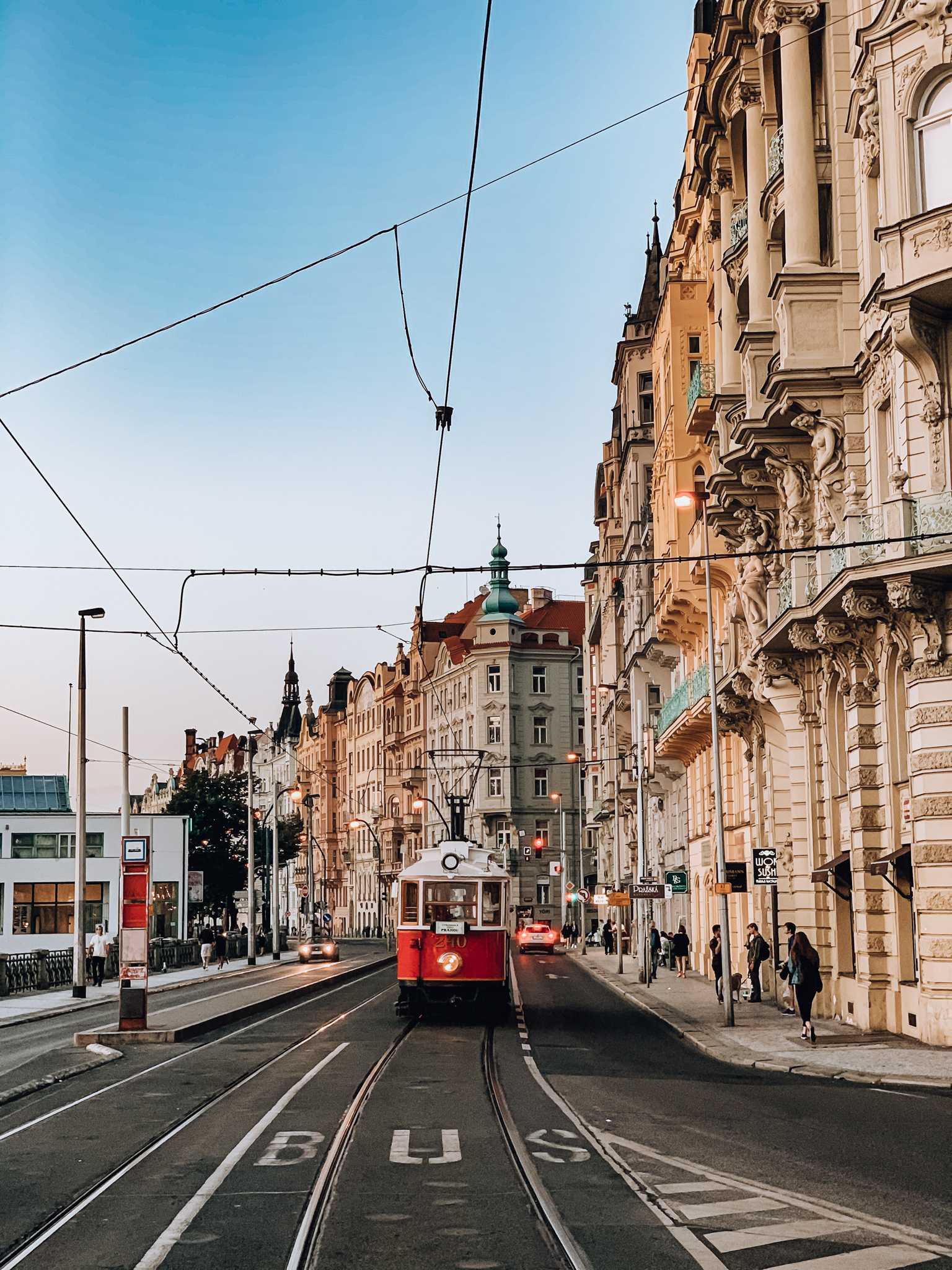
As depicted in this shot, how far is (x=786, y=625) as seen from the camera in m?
28.4

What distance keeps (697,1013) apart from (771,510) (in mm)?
10709

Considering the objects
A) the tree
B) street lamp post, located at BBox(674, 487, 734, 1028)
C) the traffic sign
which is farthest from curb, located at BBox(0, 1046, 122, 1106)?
the tree

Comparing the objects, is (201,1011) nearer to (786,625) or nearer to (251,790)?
(786,625)

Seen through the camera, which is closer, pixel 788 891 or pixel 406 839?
pixel 788 891

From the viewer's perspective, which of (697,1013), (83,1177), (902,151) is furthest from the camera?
(697,1013)

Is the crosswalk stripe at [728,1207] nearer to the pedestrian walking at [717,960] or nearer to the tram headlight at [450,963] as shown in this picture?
the tram headlight at [450,963]

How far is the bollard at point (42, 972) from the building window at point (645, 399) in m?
34.8

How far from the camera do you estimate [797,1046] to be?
78.4 ft

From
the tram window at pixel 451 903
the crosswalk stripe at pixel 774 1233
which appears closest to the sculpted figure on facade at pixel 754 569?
the tram window at pixel 451 903

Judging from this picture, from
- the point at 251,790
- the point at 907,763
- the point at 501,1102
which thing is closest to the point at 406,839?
the point at 251,790

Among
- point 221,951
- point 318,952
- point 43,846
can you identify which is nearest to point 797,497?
point 221,951

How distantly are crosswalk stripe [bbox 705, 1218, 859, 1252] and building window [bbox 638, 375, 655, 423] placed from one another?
192 feet

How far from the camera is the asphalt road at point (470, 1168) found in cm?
907

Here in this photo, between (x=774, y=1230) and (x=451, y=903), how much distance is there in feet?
66.7
